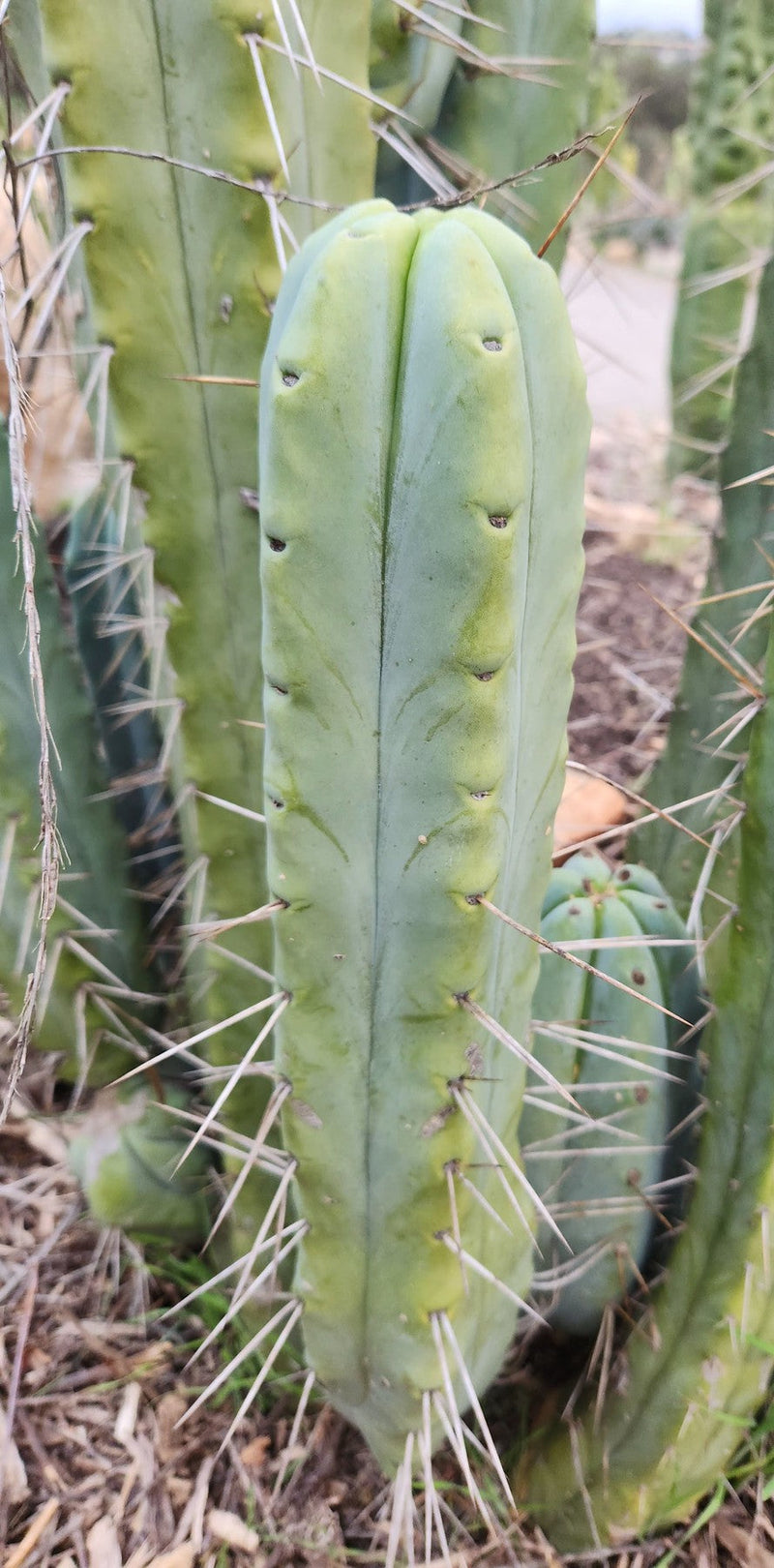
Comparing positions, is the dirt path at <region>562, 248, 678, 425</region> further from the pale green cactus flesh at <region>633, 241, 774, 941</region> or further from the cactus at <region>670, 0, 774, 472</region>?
the pale green cactus flesh at <region>633, 241, 774, 941</region>

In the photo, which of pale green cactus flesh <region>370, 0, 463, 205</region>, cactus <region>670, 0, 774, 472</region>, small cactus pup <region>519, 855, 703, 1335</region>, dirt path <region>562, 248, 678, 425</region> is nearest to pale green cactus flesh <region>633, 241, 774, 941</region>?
small cactus pup <region>519, 855, 703, 1335</region>

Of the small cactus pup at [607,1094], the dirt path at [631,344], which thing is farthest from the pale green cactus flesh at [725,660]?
the dirt path at [631,344]

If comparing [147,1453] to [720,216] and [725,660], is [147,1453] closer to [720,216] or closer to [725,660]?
[725,660]

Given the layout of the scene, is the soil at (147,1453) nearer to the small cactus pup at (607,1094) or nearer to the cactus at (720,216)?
the small cactus pup at (607,1094)

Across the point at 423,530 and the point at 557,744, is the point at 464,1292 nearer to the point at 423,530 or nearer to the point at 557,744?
the point at 557,744

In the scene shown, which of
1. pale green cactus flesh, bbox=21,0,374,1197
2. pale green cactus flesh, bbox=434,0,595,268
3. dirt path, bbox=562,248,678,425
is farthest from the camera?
dirt path, bbox=562,248,678,425

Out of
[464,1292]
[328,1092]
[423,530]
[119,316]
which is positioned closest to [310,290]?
[423,530]
